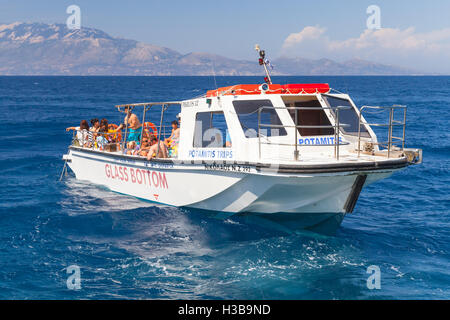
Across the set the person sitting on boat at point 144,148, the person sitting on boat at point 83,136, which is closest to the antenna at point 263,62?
the person sitting on boat at point 144,148

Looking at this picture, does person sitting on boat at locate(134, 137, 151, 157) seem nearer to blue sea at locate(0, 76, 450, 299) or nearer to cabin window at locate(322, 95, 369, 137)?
blue sea at locate(0, 76, 450, 299)

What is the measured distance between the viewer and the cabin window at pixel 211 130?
30.8 ft

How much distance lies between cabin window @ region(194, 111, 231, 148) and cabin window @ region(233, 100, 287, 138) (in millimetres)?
446

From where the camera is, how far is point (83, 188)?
44.0 ft

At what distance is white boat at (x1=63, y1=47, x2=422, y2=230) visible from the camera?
26.8 feet

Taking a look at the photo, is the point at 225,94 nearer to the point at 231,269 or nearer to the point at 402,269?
the point at 231,269

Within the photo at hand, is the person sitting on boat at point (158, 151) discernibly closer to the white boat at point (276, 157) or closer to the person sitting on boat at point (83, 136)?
the white boat at point (276, 157)

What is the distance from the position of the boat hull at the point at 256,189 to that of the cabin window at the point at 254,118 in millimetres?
965

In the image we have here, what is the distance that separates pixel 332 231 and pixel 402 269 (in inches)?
64.1

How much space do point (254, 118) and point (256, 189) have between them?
1.52 m

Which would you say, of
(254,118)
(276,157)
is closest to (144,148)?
(254,118)

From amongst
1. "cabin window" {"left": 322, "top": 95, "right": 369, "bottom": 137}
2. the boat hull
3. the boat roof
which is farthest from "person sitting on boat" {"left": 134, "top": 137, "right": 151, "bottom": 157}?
"cabin window" {"left": 322, "top": 95, "right": 369, "bottom": 137}
